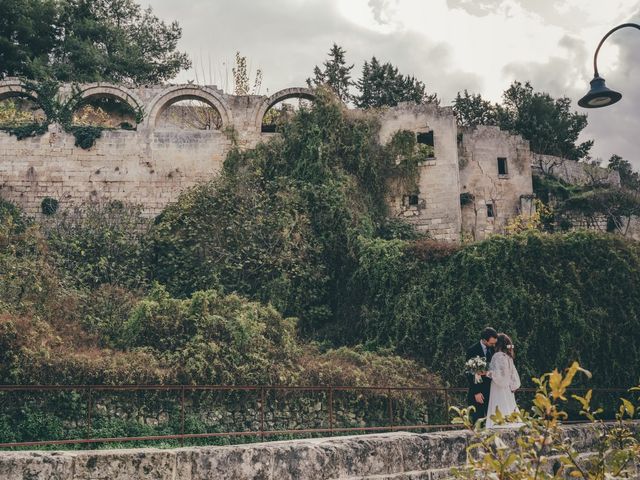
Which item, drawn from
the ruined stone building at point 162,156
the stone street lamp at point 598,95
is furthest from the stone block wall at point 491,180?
the stone street lamp at point 598,95

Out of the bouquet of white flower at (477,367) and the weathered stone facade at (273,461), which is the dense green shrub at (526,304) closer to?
the bouquet of white flower at (477,367)

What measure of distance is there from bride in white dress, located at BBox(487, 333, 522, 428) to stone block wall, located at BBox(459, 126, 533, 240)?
53.1ft

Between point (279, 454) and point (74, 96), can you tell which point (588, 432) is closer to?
point (279, 454)

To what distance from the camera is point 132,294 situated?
54.9 ft

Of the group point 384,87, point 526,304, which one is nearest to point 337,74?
point 384,87

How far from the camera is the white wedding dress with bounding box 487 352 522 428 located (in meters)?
7.78

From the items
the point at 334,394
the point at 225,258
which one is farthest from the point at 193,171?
the point at 334,394

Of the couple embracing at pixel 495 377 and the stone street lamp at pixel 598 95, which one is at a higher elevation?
the stone street lamp at pixel 598 95

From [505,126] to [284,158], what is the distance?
18509 millimetres

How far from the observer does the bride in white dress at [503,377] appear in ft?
25.5

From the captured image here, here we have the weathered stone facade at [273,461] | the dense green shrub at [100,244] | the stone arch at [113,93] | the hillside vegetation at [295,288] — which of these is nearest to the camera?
the weathered stone facade at [273,461]

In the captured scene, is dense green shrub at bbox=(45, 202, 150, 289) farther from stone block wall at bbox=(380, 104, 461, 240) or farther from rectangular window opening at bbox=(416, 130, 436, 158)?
rectangular window opening at bbox=(416, 130, 436, 158)

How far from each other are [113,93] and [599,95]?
1690 cm

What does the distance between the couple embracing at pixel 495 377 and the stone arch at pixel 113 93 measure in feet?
54.5
